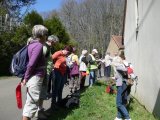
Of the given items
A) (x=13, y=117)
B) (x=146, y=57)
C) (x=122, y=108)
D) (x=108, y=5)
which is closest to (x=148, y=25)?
(x=146, y=57)

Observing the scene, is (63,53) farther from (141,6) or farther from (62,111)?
(141,6)

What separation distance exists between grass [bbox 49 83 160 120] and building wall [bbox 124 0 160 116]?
39 centimetres

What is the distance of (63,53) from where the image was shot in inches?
430

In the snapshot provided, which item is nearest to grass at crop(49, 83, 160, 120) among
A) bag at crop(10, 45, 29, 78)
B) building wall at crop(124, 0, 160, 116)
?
building wall at crop(124, 0, 160, 116)

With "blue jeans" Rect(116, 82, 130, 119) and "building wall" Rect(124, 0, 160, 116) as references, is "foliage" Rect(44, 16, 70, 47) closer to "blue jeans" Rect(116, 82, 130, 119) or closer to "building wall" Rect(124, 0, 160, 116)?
"building wall" Rect(124, 0, 160, 116)

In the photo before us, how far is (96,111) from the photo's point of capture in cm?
1038

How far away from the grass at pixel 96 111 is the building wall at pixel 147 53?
386 millimetres

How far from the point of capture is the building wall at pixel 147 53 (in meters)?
10.8

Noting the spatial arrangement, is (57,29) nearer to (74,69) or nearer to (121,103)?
(74,69)

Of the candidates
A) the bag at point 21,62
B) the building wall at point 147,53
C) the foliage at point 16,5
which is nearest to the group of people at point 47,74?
the bag at point 21,62

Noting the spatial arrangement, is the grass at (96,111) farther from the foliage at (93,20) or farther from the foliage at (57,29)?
the foliage at (93,20)

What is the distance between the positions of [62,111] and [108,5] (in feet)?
226

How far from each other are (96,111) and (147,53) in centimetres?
311

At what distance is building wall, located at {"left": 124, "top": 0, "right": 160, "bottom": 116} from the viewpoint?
10781mm
